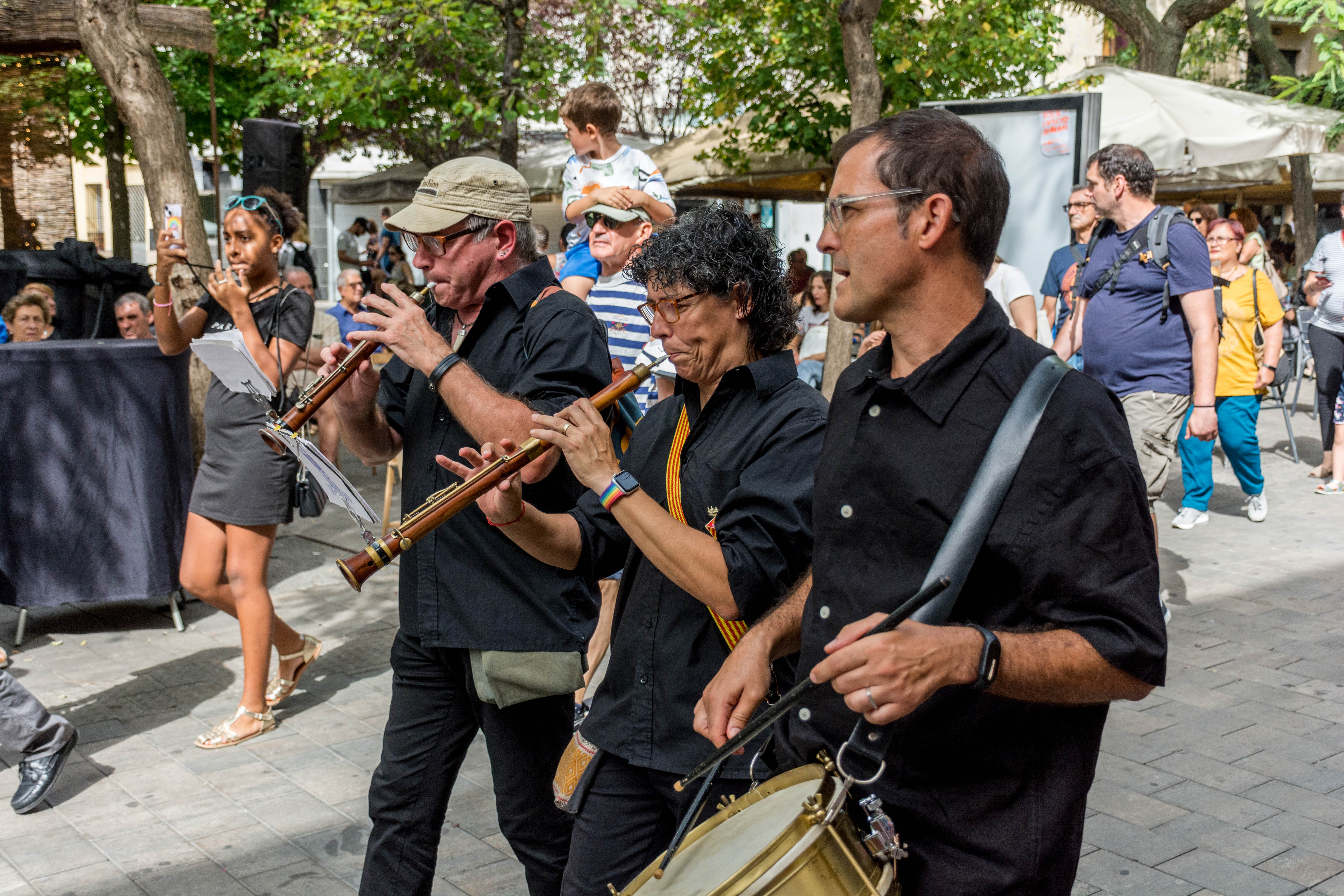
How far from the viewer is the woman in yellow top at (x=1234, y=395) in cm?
860

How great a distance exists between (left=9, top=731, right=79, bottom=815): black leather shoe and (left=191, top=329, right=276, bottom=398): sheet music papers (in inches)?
58.4

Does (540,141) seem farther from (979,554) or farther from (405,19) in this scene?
(979,554)

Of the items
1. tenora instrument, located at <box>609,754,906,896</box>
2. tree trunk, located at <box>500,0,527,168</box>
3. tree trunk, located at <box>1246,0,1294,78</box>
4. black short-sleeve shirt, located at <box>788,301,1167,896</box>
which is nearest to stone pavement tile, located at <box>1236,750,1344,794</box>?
black short-sleeve shirt, located at <box>788,301,1167,896</box>

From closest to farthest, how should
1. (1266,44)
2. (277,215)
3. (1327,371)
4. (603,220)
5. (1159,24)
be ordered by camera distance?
(277,215) → (603,220) → (1327,371) → (1159,24) → (1266,44)

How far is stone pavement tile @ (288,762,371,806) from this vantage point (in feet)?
14.2

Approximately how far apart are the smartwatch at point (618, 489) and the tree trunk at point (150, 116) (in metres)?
5.52

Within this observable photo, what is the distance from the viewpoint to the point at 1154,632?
1.61 m

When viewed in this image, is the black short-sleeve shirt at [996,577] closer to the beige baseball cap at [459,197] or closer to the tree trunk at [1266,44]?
the beige baseball cap at [459,197]

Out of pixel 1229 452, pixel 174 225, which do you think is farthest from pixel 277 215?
pixel 1229 452

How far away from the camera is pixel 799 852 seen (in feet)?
5.24

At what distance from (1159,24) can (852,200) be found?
1646cm

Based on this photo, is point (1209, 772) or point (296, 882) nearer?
point (296, 882)

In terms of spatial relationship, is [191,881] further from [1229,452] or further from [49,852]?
[1229,452]

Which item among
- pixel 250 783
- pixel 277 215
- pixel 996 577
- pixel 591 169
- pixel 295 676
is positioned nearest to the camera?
pixel 996 577
